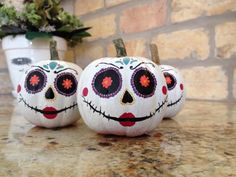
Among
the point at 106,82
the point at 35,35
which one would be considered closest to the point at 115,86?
the point at 106,82

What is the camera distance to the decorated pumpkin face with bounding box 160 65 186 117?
1.72ft

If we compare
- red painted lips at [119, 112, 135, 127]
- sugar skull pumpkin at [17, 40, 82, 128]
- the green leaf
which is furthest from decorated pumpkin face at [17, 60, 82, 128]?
the green leaf

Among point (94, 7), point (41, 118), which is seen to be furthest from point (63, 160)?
point (94, 7)

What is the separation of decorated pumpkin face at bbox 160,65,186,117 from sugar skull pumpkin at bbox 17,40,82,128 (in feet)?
0.57

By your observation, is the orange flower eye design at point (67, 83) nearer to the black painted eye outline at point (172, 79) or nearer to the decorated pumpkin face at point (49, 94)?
the decorated pumpkin face at point (49, 94)

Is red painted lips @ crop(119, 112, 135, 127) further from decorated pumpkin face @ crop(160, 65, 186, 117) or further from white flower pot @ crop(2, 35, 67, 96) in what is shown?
white flower pot @ crop(2, 35, 67, 96)

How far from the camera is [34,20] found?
1.01m

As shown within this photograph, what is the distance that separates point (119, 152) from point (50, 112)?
16cm

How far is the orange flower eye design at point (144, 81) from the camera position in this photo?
378 mm

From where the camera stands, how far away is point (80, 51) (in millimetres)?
1336

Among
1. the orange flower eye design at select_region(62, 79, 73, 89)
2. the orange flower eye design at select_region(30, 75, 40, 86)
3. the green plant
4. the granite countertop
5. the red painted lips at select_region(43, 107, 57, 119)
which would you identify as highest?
the green plant

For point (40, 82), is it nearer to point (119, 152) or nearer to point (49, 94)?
point (49, 94)

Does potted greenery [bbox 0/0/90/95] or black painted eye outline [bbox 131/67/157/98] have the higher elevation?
potted greenery [bbox 0/0/90/95]

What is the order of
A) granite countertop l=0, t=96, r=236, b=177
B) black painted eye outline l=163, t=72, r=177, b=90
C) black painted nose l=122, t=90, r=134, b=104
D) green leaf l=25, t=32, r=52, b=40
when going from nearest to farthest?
granite countertop l=0, t=96, r=236, b=177
black painted nose l=122, t=90, r=134, b=104
black painted eye outline l=163, t=72, r=177, b=90
green leaf l=25, t=32, r=52, b=40
